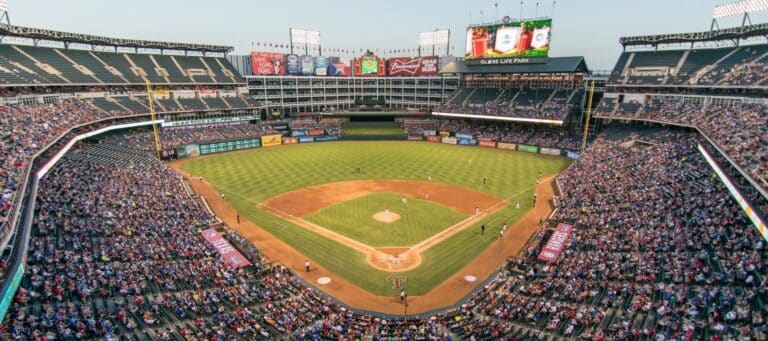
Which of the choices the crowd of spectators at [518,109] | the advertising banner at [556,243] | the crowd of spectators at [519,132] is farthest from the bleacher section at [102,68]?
the advertising banner at [556,243]

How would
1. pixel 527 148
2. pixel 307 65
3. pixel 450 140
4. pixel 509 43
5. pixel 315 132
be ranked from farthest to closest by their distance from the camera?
pixel 307 65 < pixel 315 132 < pixel 450 140 < pixel 509 43 < pixel 527 148

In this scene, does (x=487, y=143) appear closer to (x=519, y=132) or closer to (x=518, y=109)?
(x=519, y=132)

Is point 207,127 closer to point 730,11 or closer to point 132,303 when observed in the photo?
point 132,303

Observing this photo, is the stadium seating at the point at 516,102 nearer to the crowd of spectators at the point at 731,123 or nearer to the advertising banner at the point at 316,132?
the crowd of spectators at the point at 731,123

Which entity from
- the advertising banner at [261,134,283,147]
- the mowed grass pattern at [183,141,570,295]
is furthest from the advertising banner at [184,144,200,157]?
the advertising banner at [261,134,283,147]

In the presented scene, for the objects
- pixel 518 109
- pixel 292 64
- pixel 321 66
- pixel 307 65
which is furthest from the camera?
pixel 321 66

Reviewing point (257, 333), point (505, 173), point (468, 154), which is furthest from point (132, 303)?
point (468, 154)

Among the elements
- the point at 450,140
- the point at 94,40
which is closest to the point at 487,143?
the point at 450,140
